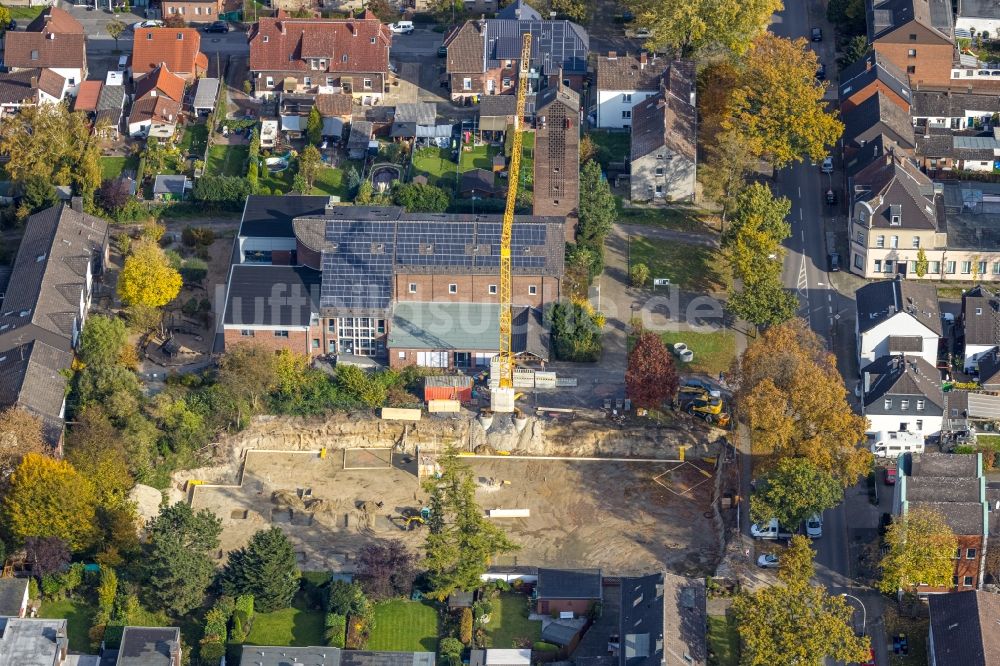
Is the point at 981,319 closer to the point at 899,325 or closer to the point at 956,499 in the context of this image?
the point at 899,325

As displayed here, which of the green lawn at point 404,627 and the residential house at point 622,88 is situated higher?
the residential house at point 622,88

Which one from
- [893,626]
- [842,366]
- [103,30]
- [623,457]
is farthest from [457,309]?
[103,30]

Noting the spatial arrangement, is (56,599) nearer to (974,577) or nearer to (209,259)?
(209,259)

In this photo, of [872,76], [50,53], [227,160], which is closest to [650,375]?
[872,76]

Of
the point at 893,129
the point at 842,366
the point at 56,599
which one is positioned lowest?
the point at 56,599

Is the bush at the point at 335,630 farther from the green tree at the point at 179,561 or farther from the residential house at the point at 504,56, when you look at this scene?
the residential house at the point at 504,56

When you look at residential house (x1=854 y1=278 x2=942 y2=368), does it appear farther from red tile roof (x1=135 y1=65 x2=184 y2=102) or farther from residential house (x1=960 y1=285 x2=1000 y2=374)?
red tile roof (x1=135 y1=65 x2=184 y2=102)

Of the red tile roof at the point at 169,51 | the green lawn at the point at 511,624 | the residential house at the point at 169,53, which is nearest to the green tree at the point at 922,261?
the green lawn at the point at 511,624
